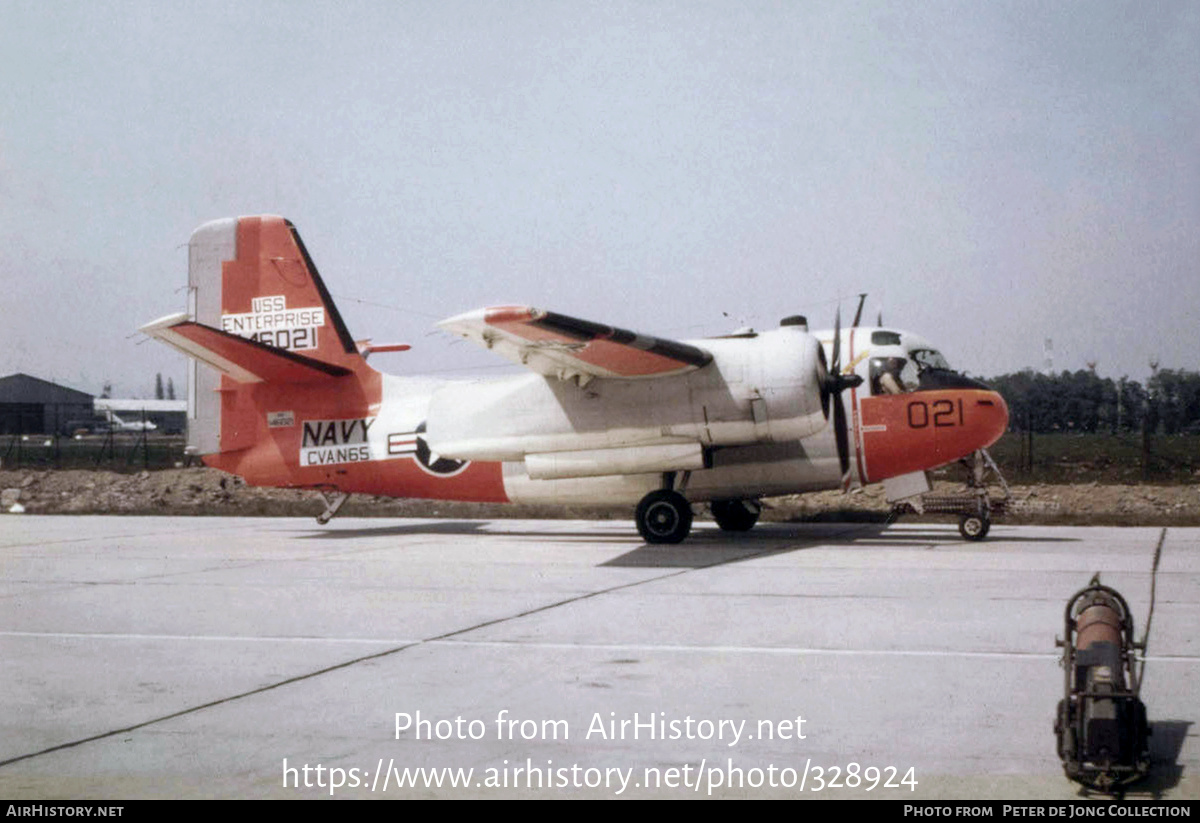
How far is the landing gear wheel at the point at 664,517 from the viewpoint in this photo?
649 inches

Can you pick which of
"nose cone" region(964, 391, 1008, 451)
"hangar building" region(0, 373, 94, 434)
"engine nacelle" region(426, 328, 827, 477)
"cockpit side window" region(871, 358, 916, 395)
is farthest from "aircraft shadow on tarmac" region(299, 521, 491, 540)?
"nose cone" region(964, 391, 1008, 451)

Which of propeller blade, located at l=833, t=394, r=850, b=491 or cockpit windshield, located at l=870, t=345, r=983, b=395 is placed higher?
cockpit windshield, located at l=870, t=345, r=983, b=395

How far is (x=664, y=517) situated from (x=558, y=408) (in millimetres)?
2239

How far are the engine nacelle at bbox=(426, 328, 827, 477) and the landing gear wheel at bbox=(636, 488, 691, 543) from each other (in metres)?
0.69

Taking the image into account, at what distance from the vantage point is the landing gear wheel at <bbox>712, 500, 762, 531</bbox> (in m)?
19.1

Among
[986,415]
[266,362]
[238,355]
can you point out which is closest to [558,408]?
[266,362]

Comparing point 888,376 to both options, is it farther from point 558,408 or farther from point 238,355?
point 238,355

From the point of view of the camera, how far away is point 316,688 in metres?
6.86

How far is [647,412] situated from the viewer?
15.9 metres

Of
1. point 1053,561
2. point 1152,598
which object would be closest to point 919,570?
point 1053,561

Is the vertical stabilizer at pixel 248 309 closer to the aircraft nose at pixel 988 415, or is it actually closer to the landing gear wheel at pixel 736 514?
the landing gear wheel at pixel 736 514

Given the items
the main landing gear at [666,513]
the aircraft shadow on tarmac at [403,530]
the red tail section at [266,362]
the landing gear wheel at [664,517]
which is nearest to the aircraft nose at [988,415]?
the main landing gear at [666,513]

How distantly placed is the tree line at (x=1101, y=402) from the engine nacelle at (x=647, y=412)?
9498mm

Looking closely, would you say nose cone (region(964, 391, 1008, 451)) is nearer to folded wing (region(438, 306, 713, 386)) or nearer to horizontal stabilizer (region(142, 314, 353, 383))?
folded wing (region(438, 306, 713, 386))
